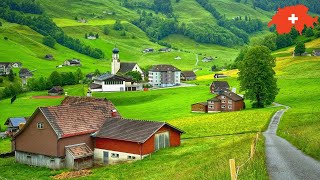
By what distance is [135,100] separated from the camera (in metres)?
112

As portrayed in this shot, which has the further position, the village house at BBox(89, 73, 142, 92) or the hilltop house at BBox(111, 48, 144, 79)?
the hilltop house at BBox(111, 48, 144, 79)

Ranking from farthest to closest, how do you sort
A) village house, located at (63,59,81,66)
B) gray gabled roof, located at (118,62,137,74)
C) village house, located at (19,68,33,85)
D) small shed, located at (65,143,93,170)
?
village house, located at (63,59,81,66), gray gabled roof, located at (118,62,137,74), village house, located at (19,68,33,85), small shed, located at (65,143,93,170)

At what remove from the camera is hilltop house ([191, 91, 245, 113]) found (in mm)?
88400

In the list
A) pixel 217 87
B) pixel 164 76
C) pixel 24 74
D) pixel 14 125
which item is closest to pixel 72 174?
pixel 14 125

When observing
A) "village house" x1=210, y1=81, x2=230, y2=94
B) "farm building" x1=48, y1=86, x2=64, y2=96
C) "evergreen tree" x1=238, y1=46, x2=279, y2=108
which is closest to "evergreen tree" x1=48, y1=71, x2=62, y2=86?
"farm building" x1=48, y1=86, x2=64, y2=96

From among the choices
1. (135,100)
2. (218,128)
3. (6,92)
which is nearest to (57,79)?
(6,92)

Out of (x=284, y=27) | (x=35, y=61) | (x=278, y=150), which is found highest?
(x=284, y=27)

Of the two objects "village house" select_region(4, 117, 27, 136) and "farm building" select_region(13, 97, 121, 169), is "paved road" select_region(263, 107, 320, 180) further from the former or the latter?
"village house" select_region(4, 117, 27, 136)

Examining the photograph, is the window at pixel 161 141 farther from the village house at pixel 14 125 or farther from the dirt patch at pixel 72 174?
the village house at pixel 14 125

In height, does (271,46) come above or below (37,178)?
above

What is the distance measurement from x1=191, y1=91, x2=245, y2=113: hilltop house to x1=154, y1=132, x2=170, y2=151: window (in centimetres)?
3838

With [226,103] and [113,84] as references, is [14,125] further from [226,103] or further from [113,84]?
[113,84]

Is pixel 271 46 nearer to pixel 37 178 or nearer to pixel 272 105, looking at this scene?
pixel 272 105

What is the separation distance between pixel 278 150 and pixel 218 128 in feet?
93.6
